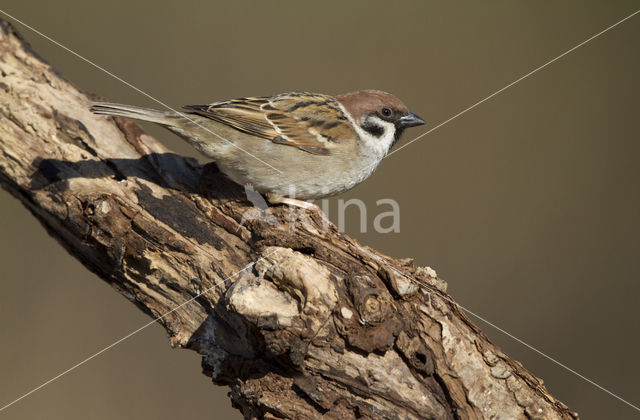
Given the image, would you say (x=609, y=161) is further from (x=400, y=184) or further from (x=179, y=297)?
(x=179, y=297)

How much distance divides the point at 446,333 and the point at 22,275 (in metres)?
4.65

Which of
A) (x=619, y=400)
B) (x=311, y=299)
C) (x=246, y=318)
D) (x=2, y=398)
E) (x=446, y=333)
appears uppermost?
(x=619, y=400)

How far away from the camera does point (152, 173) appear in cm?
312

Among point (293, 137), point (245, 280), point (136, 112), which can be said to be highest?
point (293, 137)

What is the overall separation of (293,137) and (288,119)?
0.14 m

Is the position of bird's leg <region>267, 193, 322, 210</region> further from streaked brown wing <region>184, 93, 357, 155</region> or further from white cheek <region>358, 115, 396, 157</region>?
white cheek <region>358, 115, 396, 157</region>

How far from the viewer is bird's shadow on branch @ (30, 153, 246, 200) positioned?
9.75 ft

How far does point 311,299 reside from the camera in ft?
7.46

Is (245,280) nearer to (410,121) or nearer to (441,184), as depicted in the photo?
(410,121)

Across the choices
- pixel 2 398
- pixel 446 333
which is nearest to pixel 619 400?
pixel 446 333

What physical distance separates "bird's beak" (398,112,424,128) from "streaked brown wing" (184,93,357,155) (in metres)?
0.34

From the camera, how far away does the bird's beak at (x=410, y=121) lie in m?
3.61

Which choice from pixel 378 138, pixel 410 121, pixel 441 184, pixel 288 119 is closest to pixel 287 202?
pixel 288 119

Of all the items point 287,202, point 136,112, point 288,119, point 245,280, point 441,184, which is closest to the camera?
point 245,280
